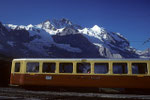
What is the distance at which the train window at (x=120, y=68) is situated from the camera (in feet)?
44.8

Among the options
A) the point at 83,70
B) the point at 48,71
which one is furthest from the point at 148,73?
the point at 48,71

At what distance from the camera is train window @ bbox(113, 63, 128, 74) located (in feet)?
44.8

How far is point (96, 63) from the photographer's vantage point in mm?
13984

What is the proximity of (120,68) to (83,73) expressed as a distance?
2810mm

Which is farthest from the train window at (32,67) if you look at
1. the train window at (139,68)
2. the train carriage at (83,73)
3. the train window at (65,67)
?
the train window at (139,68)

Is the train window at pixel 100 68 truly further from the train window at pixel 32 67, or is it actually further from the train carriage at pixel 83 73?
the train window at pixel 32 67

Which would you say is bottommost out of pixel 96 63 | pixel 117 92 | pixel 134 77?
pixel 117 92

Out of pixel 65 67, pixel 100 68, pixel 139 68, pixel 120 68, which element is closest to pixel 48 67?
pixel 65 67

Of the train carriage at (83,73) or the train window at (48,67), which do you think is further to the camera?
the train window at (48,67)

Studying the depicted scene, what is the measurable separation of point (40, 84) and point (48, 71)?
49.3 inches

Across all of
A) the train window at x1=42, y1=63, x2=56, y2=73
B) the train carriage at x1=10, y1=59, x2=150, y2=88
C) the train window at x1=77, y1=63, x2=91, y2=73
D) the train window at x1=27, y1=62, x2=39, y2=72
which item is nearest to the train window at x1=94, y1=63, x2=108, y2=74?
the train carriage at x1=10, y1=59, x2=150, y2=88

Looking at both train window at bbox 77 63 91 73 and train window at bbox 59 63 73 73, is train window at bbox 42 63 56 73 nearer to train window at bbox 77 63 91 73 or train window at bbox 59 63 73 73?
train window at bbox 59 63 73 73

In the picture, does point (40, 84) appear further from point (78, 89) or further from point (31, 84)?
point (78, 89)

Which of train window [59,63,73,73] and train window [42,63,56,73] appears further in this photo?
train window [42,63,56,73]
